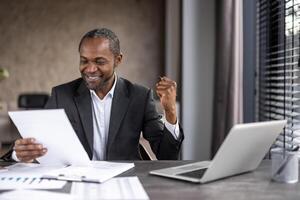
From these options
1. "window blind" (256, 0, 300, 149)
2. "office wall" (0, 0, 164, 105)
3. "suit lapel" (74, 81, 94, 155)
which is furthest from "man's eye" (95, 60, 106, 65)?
"office wall" (0, 0, 164, 105)

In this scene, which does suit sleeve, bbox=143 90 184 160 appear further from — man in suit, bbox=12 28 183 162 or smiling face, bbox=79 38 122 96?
smiling face, bbox=79 38 122 96

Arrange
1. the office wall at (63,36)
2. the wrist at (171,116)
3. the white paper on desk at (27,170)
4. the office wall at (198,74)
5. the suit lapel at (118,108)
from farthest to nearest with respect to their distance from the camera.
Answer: the office wall at (63,36), the office wall at (198,74), the suit lapel at (118,108), the wrist at (171,116), the white paper on desk at (27,170)

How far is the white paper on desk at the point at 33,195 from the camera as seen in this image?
1031 mm

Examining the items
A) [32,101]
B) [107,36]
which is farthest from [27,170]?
[32,101]

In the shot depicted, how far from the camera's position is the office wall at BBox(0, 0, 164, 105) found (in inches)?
227

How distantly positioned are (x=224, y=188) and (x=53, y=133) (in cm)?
56

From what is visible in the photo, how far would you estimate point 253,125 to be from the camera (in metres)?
1.19

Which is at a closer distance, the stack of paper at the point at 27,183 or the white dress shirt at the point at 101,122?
the stack of paper at the point at 27,183

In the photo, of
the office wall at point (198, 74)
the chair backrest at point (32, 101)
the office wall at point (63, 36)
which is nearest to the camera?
the office wall at point (198, 74)

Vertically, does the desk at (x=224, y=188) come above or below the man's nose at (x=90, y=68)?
below

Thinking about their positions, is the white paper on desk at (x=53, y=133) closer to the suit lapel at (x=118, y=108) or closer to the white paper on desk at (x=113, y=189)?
the white paper on desk at (x=113, y=189)

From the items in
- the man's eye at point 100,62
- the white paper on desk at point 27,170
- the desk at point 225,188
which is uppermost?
the man's eye at point 100,62

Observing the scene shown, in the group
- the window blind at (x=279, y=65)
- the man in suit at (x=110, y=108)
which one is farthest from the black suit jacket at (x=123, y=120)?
the window blind at (x=279, y=65)

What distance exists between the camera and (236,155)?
1237 millimetres
